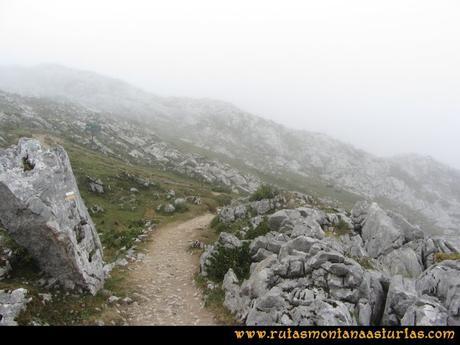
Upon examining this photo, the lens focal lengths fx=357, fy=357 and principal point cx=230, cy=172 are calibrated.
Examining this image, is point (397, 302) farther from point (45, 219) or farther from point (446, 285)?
point (45, 219)

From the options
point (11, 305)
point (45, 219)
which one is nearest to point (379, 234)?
point (45, 219)

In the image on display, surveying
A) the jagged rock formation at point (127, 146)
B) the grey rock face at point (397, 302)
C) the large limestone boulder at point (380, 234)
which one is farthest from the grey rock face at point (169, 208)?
the jagged rock formation at point (127, 146)

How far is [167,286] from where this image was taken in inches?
890

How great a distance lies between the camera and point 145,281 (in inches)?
902

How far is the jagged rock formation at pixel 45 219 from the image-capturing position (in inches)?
703

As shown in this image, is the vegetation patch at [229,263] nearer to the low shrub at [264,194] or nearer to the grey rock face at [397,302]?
the grey rock face at [397,302]

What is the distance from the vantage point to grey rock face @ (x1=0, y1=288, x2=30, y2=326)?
14617 mm

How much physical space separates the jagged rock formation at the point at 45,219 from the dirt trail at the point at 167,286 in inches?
112

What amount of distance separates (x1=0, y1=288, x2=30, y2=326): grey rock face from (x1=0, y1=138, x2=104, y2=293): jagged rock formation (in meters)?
2.28

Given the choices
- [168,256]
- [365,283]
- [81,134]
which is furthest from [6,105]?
[365,283]

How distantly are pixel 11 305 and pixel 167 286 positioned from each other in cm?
919

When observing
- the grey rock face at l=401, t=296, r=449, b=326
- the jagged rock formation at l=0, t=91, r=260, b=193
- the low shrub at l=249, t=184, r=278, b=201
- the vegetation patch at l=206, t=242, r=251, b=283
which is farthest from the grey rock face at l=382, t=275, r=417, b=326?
the jagged rock formation at l=0, t=91, r=260, b=193

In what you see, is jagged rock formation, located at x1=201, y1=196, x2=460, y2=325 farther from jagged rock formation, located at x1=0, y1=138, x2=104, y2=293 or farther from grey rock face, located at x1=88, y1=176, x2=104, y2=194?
grey rock face, located at x1=88, y1=176, x2=104, y2=194
